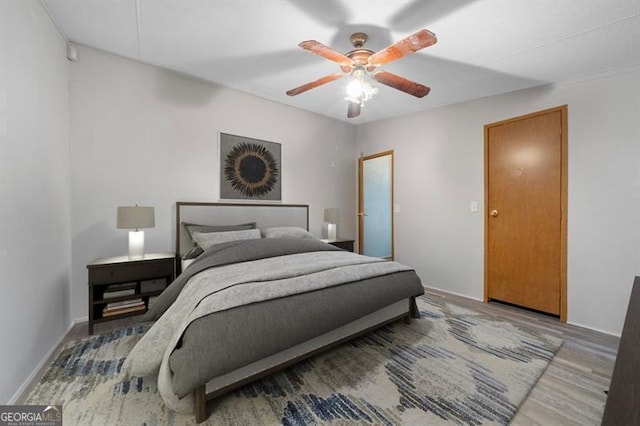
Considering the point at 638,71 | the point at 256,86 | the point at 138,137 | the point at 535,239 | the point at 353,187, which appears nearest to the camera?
the point at 638,71

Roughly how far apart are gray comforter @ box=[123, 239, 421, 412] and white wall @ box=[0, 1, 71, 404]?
2.14 feet

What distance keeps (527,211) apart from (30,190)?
4361 millimetres

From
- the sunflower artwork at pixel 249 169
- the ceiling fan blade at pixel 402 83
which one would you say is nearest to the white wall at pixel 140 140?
the sunflower artwork at pixel 249 169

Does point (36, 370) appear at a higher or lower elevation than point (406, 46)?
lower

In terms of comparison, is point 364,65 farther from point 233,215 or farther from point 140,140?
point 140,140

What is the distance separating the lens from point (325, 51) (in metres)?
1.92

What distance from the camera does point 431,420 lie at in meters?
1.42

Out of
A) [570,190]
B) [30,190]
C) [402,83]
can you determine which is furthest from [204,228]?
[570,190]

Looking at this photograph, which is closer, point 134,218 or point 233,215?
point 134,218

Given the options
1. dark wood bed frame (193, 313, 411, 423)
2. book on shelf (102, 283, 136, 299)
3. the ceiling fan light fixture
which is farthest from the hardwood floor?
the ceiling fan light fixture

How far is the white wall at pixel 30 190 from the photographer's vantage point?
4.94 feet

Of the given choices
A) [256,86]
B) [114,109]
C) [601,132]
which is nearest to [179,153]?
[114,109]

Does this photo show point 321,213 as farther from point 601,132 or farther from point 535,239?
point 601,132

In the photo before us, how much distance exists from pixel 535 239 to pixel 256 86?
11.8 feet
